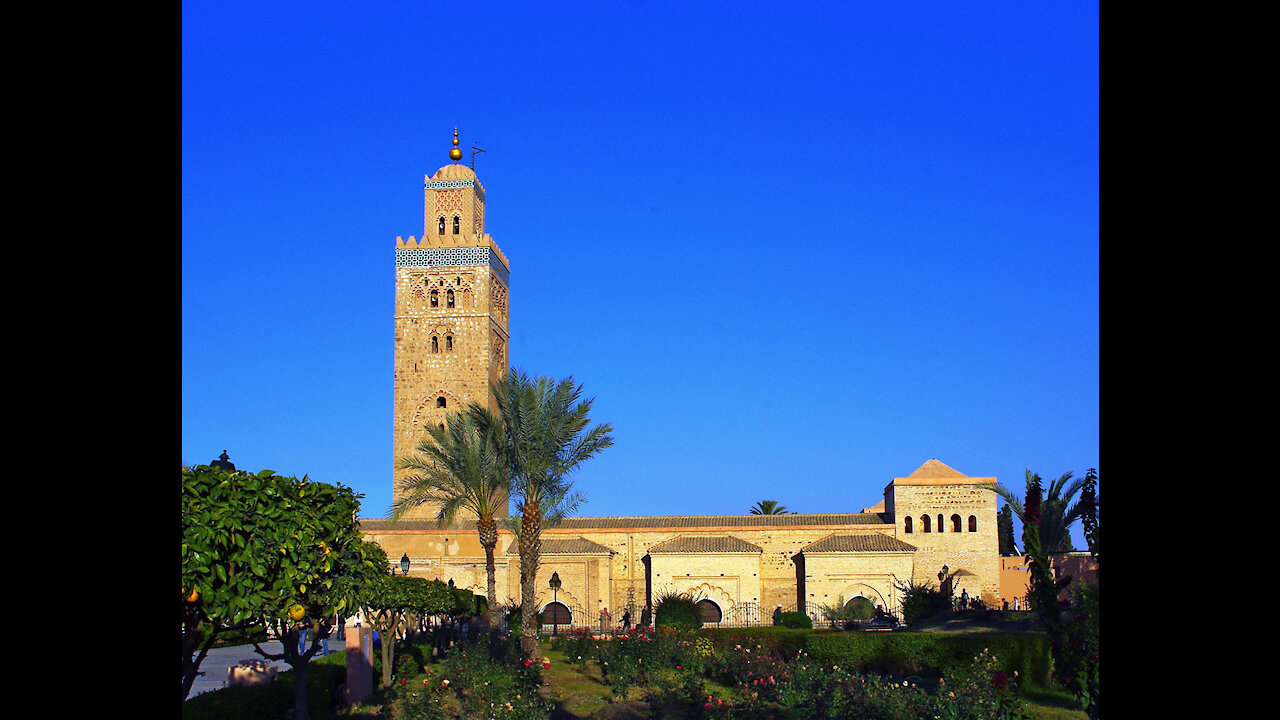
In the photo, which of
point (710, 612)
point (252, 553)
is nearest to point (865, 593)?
point (710, 612)

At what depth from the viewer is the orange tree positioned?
5914 millimetres

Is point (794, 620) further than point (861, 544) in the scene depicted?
No

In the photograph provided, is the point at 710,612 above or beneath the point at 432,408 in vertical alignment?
beneath

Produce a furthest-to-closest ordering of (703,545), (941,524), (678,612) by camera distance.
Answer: (941,524) < (703,545) < (678,612)

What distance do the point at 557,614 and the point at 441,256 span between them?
16.6 m

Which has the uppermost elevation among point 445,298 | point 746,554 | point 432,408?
point 445,298

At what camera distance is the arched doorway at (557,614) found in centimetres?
3256

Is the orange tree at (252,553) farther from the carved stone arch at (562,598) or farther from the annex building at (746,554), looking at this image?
the carved stone arch at (562,598)

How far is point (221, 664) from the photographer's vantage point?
905 inches

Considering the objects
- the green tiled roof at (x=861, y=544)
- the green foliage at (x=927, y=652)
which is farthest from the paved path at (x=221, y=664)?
the green tiled roof at (x=861, y=544)

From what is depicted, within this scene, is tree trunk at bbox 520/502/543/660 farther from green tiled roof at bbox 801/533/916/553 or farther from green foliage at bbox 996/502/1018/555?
green foliage at bbox 996/502/1018/555

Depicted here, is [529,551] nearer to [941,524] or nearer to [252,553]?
[252,553]

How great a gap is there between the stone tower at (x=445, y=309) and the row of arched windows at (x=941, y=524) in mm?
16047
